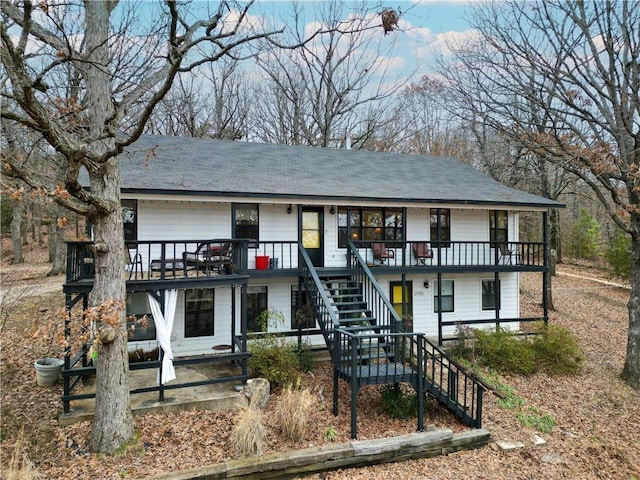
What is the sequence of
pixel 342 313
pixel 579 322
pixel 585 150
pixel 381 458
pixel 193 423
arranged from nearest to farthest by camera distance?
1. pixel 381 458
2. pixel 193 423
3. pixel 342 313
4. pixel 585 150
5. pixel 579 322

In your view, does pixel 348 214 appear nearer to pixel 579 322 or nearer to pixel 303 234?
pixel 303 234

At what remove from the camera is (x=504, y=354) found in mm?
11078

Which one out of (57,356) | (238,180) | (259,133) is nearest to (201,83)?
(259,133)

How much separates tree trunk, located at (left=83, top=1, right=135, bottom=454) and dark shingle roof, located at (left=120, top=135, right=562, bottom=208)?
2.75 meters

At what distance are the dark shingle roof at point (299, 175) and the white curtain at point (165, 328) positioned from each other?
3051 millimetres

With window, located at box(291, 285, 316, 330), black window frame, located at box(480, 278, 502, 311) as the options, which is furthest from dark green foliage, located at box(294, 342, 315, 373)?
black window frame, located at box(480, 278, 502, 311)

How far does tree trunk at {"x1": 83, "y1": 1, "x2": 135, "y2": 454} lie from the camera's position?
6.40 m

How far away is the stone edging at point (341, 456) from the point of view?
593 centimetres

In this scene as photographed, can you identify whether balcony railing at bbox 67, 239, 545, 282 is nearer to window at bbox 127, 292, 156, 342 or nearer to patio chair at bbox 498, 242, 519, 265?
patio chair at bbox 498, 242, 519, 265

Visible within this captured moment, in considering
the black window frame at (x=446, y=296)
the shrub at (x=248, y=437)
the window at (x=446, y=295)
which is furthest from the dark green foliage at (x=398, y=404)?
the window at (x=446, y=295)

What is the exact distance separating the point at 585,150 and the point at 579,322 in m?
9.54

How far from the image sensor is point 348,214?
12.2 metres

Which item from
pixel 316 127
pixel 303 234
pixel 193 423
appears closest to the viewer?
pixel 193 423

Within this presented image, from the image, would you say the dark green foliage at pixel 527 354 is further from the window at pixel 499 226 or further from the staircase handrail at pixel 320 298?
the staircase handrail at pixel 320 298
